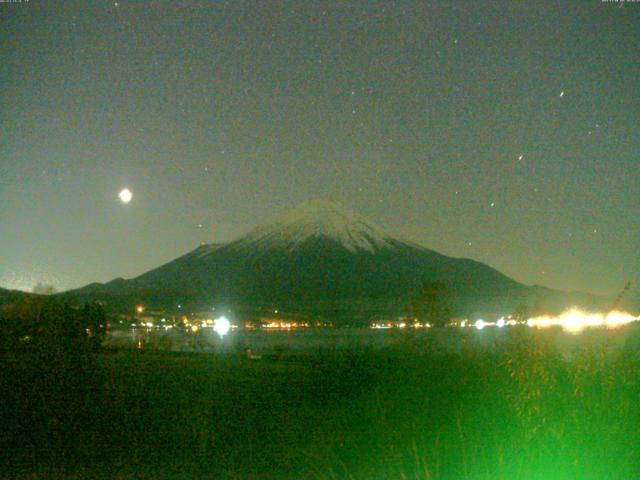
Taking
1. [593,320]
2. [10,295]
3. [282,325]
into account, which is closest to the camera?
[593,320]

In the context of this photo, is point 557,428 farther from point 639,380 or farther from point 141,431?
point 141,431

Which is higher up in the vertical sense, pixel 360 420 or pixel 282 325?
pixel 282 325

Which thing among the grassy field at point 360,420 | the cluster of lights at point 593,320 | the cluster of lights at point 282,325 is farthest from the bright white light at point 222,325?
the cluster of lights at point 593,320

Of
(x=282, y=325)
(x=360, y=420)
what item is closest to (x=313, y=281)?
(x=282, y=325)

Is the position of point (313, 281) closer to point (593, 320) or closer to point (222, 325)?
point (222, 325)

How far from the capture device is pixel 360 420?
46.0 ft

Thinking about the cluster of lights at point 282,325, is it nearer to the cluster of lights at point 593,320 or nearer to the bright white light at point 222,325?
the bright white light at point 222,325

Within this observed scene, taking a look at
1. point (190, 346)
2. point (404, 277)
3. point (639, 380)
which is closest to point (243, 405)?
point (639, 380)

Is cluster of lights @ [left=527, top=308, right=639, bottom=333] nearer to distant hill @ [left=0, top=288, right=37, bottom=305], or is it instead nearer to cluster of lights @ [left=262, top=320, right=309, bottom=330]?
distant hill @ [left=0, top=288, right=37, bottom=305]

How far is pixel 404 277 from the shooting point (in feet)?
215

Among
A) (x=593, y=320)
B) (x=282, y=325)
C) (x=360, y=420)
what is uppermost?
(x=282, y=325)

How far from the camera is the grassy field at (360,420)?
8.73 metres

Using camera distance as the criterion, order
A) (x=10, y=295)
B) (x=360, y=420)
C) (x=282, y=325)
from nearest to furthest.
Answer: (x=360, y=420) → (x=10, y=295) → (x=282, y=325)

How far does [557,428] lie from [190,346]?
38.9 m
